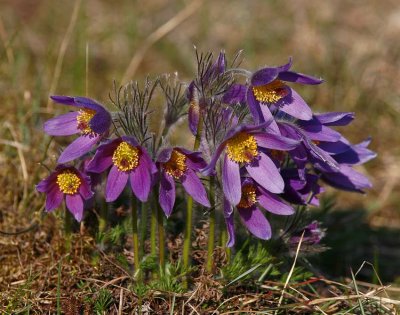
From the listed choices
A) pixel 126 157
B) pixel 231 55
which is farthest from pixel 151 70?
pixel 126 157

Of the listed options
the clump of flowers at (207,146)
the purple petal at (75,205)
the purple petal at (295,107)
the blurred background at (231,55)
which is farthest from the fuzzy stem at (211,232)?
the blurred background at (231,55)

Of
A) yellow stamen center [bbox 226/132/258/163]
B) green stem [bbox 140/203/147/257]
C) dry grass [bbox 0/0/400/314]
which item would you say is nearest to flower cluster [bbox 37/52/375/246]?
yellow stamen center [bbox 226/132/258/163]

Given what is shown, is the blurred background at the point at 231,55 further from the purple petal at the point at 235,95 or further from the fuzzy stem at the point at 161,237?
the purple petal at the point at 235,95

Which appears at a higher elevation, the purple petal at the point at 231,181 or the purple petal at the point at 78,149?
the purple petal at the point at 78,149

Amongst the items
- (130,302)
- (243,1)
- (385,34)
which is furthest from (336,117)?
(243,1)

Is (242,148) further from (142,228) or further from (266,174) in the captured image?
(142,228)
